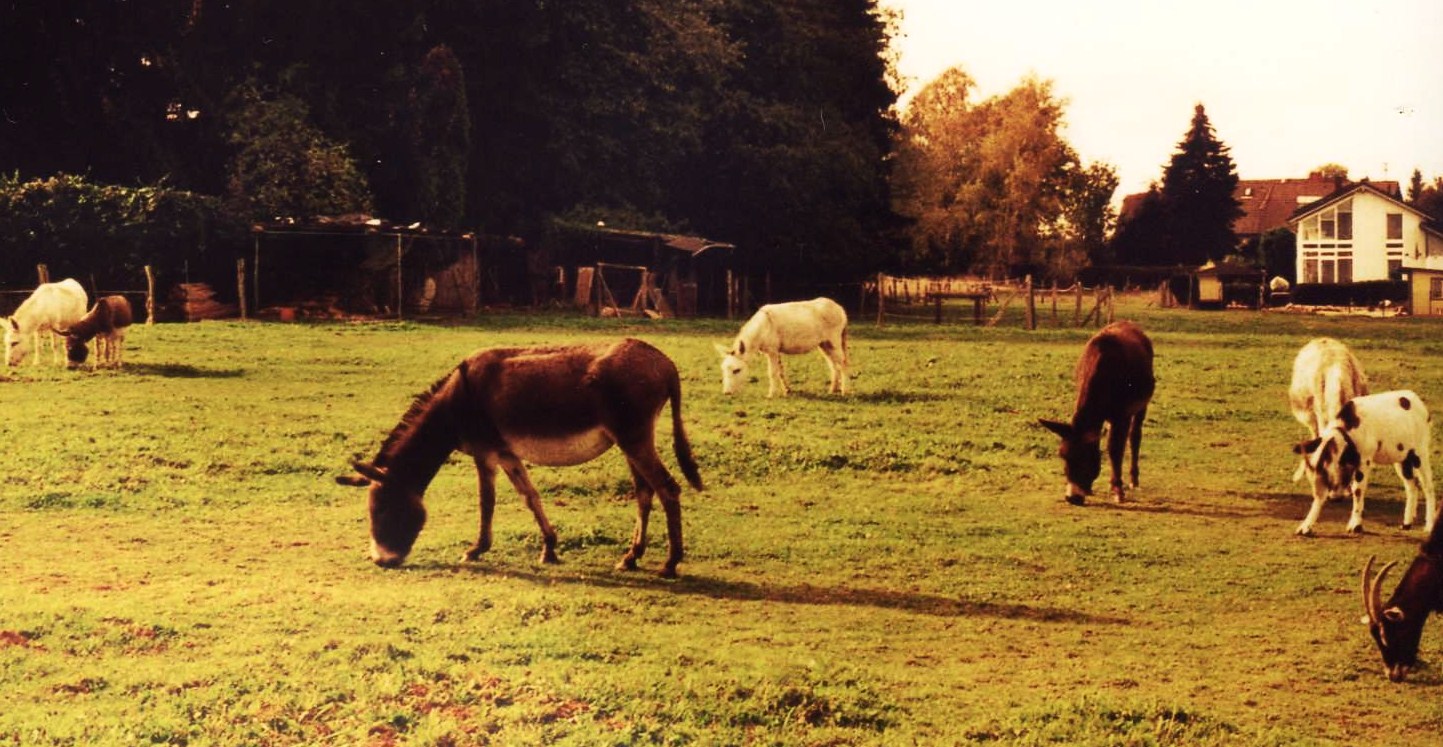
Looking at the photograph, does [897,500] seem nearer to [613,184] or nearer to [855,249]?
[613,184]

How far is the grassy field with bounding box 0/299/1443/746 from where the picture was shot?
6.08 metres

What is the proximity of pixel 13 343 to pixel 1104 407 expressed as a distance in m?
14.2

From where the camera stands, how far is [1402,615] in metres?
6.72

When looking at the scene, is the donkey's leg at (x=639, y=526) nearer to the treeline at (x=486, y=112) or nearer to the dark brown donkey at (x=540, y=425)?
the dark brown donkey at (x=540, y=425)

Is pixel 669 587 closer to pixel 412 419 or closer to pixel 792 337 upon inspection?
pixel 412 419

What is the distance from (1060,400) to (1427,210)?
24.1 feet

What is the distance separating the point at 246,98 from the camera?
23969 mm

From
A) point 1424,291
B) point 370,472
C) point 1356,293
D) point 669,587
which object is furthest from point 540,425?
point 1356,293

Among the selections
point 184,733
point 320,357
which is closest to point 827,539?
point 184,733

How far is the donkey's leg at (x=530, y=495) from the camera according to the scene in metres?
8.65

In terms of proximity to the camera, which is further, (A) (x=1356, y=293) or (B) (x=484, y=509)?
(A) (x=1356, y=293)

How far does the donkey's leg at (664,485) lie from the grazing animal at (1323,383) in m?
5.44

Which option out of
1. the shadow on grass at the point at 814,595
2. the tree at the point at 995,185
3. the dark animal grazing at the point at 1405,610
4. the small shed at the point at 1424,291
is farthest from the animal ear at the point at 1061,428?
the tree at the point at 995,185

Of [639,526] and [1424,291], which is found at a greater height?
[1424,291]
